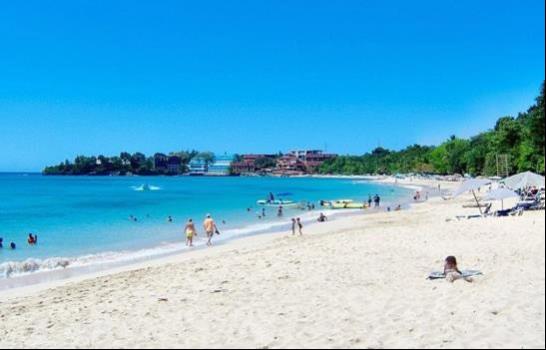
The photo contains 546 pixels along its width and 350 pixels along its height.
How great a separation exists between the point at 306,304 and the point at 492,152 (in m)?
85.6

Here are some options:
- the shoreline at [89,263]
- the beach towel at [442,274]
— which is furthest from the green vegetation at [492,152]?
the shoreline at [89,263]

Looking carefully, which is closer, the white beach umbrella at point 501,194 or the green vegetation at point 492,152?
the white beach umbrella at point 501,194

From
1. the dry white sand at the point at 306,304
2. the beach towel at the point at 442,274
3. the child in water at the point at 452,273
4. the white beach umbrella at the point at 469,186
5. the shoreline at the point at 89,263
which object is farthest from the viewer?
the white beach umbrella at the point at 469,186

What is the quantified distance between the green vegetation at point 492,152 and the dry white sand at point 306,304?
195 inches

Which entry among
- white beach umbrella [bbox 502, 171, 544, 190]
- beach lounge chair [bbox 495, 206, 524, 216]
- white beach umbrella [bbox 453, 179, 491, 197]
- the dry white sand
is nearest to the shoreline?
the dry white sand

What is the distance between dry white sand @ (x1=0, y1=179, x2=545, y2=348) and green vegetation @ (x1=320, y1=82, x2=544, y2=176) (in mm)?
4943

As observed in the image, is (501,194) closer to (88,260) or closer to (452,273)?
(452,273)

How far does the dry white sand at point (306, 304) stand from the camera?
6965 millimetres

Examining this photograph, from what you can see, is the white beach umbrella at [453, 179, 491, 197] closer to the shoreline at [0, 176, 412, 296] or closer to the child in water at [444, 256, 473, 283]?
the shoreline at [0, 176, 412, 296]

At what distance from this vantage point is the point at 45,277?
677 inches

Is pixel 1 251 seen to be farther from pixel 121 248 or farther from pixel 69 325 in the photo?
pixel 69 325

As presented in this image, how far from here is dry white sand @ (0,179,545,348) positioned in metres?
6.96

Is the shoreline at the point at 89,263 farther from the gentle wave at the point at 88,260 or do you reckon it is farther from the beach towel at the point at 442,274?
the beach towel at the point at 442,274

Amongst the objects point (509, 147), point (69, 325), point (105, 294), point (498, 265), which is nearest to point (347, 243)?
point (498, 265)
